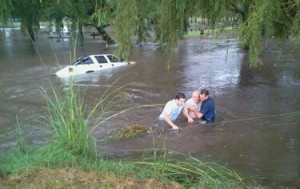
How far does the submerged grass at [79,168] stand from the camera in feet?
16.5

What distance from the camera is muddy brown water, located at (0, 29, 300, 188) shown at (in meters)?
9.77

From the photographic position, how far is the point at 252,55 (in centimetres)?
532

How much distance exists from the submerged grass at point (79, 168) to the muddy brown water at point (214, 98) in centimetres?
171

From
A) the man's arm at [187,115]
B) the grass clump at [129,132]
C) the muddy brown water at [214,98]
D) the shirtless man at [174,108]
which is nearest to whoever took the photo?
the muddy brown water at [214,98]

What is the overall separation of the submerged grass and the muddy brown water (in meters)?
1.71

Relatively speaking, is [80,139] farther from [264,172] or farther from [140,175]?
[264,172]

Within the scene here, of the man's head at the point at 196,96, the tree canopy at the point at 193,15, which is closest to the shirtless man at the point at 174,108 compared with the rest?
the man's head at the point at 196,96

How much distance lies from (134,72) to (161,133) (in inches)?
505

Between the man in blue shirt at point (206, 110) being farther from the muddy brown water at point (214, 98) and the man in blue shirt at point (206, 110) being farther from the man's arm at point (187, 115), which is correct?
the muddy brown water at point (214, 98)

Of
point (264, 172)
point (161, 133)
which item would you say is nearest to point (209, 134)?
point (161, 133)

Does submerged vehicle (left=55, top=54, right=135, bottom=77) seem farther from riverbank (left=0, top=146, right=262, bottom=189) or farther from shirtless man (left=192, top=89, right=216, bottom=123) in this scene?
riverbank (left=0, top=146, right=262, bottom=189)

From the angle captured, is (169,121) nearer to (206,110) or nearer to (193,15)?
(206,110)

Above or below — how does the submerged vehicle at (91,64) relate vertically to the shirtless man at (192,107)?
above

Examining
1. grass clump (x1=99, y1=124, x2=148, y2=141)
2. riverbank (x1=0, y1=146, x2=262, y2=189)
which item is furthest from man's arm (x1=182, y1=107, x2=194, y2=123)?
riverbank (x1=0, y1=146, x2=262, y2=189)
